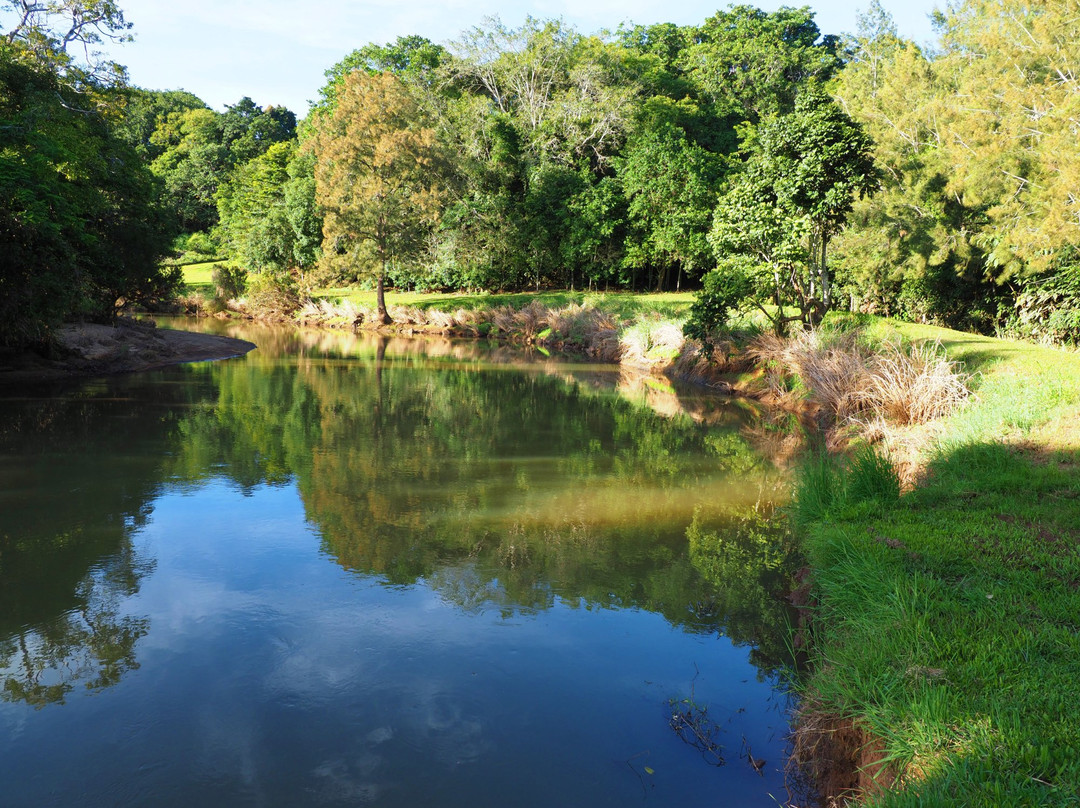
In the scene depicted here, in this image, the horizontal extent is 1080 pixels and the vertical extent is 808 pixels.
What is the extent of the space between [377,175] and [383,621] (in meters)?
31.1

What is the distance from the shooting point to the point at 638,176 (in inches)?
1314

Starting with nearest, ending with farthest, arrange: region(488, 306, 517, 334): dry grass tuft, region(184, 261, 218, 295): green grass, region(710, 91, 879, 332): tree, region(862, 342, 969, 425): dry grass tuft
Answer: region(862, 342, 969, 425): dry grass tuft < region(710, 91, 879, 332): tree < region(488, 306, 517, 334): dry grass tuft < region(184, 261, 218, 295): green grass

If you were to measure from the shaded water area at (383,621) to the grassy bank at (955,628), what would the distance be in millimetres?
631

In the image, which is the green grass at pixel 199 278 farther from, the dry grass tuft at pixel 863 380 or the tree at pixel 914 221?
the dry grass tuft at pixel 863 380

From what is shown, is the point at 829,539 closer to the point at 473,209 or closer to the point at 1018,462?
the point at 1018,462

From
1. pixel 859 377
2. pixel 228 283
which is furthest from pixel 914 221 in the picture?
pixel 228 283

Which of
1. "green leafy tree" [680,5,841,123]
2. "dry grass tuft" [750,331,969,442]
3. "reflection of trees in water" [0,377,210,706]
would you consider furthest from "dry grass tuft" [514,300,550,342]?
"green leafy tree" [680,5,841,123]

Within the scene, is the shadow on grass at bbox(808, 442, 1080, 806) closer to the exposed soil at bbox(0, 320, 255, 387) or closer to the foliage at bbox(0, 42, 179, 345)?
the foliage at bbox(0, 42, 179, 345)

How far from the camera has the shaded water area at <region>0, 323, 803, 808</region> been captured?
158 inches

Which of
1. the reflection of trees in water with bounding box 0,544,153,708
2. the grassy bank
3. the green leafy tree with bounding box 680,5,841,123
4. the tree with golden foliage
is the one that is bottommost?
the reflection of trees in water with bounding box 0,544,153,708

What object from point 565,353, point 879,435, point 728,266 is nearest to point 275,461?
point 879,435

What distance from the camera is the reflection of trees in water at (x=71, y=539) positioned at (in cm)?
504

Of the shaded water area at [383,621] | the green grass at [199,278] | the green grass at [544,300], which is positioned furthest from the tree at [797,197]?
the green grass at [199,278]

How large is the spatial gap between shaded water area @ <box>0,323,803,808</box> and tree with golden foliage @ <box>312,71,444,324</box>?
22.8 meters
